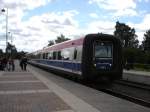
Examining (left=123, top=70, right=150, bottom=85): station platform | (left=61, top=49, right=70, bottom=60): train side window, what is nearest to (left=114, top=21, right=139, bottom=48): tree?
(left=123, top=70, right=150, bottom=85): station platform

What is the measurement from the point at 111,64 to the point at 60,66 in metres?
10.5

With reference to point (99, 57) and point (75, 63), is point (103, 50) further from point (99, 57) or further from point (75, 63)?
point (75, 63)

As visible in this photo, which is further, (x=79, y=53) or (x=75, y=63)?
(x=75, y=63)

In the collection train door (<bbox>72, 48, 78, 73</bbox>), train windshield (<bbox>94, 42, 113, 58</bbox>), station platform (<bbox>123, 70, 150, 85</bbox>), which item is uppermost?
train windshield (<bbox>94, 42, 113, 58</bbox>)

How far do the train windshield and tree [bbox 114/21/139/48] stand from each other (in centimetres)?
12319

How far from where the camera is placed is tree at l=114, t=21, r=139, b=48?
495 ft

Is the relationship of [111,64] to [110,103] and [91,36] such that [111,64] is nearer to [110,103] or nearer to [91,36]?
[91,36]

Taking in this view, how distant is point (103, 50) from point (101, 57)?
48cm

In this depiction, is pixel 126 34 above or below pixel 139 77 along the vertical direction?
above

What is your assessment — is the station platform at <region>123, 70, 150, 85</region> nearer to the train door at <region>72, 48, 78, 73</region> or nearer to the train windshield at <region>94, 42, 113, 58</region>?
the train door at <region>72, 48, 78, 73</region>

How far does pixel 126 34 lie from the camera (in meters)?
154

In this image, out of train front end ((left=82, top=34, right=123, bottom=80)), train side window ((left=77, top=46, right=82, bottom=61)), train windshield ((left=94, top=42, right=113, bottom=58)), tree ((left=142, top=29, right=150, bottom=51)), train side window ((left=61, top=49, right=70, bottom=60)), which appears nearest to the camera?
train front end ((left=82, top=34, right=123, bottom=80))

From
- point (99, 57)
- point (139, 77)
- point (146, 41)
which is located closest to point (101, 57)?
point (99, 57)

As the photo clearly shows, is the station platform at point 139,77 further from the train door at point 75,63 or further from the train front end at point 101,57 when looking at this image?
the train door at point 75,63
